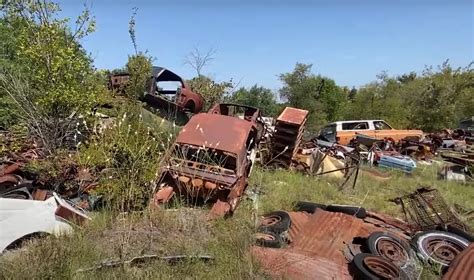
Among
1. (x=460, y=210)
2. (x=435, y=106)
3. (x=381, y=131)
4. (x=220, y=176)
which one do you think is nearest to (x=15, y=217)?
(x=220, y=176)

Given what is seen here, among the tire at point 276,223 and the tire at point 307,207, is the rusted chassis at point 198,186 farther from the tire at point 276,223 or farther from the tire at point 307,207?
the tire at point 307,207

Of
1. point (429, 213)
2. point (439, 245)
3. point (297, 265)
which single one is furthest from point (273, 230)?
point (429, 213)

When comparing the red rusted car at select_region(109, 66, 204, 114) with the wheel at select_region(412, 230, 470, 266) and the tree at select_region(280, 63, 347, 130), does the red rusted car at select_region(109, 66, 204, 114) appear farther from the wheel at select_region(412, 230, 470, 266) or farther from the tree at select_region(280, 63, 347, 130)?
the tree at select_region(280, 63, 347, 130)

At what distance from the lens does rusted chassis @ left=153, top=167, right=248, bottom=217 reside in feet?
20.6

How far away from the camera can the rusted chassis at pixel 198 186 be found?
20.6 ft

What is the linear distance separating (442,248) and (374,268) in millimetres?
1578

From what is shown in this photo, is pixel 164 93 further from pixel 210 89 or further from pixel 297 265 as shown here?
pixel 297 265

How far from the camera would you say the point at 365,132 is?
19734mm

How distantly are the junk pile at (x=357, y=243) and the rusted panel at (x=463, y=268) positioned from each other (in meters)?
0.01

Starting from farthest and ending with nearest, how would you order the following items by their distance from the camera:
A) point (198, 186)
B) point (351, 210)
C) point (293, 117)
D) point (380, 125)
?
point (380, 125) < point (293, 117) < point (351, 210) < point (198, 186)

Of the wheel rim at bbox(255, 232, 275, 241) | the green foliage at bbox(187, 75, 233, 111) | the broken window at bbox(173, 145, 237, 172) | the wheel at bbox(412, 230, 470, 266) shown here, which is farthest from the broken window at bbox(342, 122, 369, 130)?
the wheel rim at bbox(255, 232, 275, 241)

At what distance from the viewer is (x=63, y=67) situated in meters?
7.83

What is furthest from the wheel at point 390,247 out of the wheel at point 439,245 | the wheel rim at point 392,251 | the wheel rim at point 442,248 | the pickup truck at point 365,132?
the pickup truck at point 365,132

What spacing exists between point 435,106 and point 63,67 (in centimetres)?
2886
